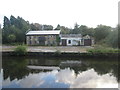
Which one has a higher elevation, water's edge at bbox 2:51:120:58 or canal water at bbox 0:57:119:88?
water's edge at bbox 2:51:120:58

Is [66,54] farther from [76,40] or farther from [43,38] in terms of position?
[43,38]

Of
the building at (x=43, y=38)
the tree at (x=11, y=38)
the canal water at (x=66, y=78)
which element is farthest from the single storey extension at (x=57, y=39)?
the canal water at (x=66, y=78)

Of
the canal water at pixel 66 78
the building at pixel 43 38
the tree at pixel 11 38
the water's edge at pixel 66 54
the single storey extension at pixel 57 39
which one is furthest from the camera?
the tree at pixel 11 38

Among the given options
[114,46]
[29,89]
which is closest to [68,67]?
[29,89]

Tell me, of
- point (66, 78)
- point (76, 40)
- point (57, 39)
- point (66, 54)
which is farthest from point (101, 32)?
point (66, 78)

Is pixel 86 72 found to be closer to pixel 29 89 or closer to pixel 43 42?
pixel 29 89

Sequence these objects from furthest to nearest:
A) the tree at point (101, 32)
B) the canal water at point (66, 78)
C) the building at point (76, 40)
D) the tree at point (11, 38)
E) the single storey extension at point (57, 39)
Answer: the tree at point (101, 32), the tree at point (11, 38), the single storey extension at point (57, 39), the building at point (76, 40), the canal water at point (66, 78)

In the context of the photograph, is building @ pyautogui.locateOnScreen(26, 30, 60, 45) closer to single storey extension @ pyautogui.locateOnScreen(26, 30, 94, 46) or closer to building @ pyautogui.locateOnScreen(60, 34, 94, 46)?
single storey extension @ pyautogui.locateOnScreen(26, 30, 94, 46)

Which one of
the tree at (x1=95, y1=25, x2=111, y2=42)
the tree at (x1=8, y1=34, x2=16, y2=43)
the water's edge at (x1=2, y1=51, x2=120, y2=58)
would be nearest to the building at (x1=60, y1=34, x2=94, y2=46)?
the tree at (x1=95, y1=25, x2=111, y2=42)

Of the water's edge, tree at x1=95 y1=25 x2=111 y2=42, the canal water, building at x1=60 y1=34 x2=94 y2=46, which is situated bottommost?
the canal water

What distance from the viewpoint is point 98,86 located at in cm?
923

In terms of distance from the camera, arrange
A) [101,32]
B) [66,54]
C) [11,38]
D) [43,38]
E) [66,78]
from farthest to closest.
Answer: [101,32] < [11,38] < [43,38] < [66,54] < [66,78]

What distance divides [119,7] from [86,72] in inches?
337

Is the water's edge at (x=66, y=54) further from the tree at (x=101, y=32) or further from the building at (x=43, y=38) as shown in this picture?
the tree at (x=101, y=32)
